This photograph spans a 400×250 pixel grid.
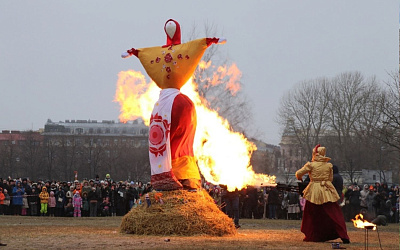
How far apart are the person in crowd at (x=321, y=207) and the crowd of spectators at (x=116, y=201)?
1221cm

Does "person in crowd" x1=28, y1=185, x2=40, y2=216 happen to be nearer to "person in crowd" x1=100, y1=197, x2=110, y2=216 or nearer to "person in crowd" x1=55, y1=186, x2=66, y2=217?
"person in crowd" x1=55, y1=186, x2=66, y2=217

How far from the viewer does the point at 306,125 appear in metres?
63.8

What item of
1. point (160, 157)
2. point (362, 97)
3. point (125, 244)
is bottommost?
point (125, 244)

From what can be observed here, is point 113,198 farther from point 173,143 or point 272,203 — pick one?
point 173,143

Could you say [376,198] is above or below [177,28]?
below

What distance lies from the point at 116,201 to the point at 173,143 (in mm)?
13473

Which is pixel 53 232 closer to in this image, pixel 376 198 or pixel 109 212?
pixel 109 212

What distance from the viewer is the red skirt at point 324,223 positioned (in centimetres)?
1655

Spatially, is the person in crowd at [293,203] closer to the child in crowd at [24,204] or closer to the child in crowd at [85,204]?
the child in crowd at [85,204]

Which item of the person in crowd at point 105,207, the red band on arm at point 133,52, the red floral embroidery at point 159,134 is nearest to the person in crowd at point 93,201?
the person in crowd at point 105,207

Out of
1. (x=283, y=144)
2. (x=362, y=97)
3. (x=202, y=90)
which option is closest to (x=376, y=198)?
(x=202, y=90)

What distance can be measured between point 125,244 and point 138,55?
6.20 metres

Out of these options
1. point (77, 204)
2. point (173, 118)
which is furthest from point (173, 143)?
point (77, 204)

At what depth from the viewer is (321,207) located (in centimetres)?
1683
